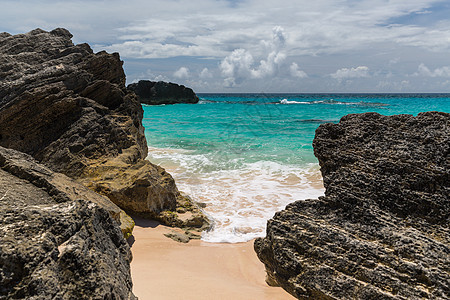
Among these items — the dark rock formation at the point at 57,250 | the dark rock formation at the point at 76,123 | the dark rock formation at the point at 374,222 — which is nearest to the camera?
the dark rock formation at the point at 57,250

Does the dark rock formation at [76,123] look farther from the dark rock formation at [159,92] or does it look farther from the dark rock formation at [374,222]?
the dark rock formation at [159,92]

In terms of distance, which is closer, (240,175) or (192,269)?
(192,269)

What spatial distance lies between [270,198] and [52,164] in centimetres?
537

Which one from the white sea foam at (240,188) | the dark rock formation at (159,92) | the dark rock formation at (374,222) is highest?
the dark rock formation at (159,92)

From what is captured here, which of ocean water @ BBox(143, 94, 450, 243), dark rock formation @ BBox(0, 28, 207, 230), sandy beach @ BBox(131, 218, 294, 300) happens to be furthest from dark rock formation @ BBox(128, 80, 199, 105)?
sandy beach @ BBox(131, 218, 294, 300)

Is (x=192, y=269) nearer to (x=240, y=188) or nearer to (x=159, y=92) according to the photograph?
(x=240, y=188)

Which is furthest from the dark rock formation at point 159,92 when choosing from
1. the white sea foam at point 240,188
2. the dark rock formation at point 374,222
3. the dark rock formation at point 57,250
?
the dark rock formation at point 57,250

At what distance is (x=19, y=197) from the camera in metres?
2.84

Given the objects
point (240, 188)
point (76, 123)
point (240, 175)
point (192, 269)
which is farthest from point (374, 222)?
point (240, 175)

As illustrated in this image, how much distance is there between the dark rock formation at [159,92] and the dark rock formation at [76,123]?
199ft

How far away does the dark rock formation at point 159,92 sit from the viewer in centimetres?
6856

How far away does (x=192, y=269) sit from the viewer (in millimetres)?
4980

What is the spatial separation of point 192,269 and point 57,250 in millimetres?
3088

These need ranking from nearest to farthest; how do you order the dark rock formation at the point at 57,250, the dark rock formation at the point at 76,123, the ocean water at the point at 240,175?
1. the dark rock formation at the point at 57,250
2. the dark rock formation at the point at 76,123
3. the ocean water at the point at 240,175
